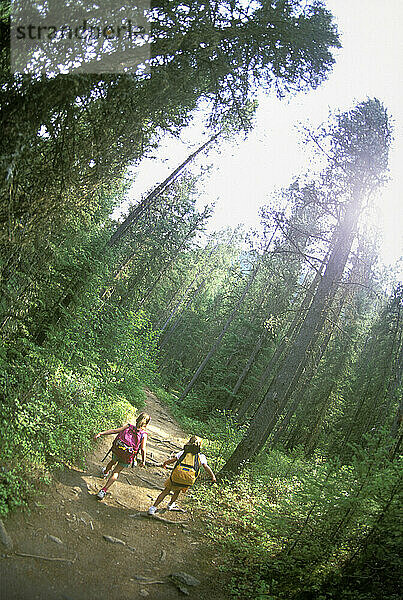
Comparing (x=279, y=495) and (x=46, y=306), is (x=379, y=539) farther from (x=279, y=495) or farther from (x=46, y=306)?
(x=46, y=306)

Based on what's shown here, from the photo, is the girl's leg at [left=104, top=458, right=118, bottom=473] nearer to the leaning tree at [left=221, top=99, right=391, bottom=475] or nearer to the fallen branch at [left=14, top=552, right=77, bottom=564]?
the fallen branch at [left=14, top=552, right=77, bottom=564]

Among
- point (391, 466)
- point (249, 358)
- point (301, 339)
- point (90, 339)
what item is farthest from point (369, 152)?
point (249, 358)

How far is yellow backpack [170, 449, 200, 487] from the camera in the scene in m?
6.97

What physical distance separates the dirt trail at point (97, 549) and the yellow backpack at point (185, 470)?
2.70 feet

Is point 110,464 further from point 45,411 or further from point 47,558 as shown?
point 47,558

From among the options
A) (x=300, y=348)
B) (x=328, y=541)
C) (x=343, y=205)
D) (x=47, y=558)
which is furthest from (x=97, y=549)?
(x=343, y=205)

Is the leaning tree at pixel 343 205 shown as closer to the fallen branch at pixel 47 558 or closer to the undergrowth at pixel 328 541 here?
the undergrowth at pixel 328 541

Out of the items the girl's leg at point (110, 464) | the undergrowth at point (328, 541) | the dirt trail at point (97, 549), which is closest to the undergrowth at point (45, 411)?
the dirt trail at point (97, 549)

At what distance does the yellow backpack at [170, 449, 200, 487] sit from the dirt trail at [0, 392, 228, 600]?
32.4 inches

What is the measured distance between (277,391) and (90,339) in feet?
17.0

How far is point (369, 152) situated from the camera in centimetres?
996

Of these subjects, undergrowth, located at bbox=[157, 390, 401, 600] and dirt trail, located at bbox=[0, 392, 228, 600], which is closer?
dirt trail, located at bbox=[0, 392, 228, 600]

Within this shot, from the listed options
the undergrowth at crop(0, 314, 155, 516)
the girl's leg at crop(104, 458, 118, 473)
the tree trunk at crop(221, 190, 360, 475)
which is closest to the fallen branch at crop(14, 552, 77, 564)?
the undergrowth at crop(0, 314, 155, 516)

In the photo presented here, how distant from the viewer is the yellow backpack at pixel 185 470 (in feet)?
22.9
